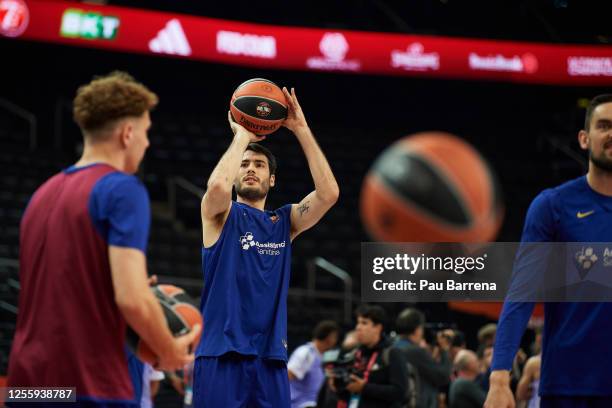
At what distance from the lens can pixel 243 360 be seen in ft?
16.4

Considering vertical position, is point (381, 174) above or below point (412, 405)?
above

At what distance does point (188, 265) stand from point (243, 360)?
1165cm

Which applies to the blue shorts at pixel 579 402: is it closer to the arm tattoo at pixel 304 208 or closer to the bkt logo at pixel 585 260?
the bkt logo at pixel 585 260

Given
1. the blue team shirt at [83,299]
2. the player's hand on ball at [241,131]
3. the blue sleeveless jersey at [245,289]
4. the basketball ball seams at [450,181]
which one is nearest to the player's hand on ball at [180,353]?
the blue team shirt at [83,299]

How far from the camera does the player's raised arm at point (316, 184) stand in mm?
5535

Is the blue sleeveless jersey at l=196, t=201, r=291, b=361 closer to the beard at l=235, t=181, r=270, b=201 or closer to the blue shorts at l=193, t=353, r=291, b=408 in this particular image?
the blue shorts at l=193, t=353, r=291, b=408

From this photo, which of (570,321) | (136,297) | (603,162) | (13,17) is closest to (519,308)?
(570,321)

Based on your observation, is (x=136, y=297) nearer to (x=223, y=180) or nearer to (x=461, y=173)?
(x=223, y=180)

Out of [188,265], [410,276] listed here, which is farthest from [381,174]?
[188,265]

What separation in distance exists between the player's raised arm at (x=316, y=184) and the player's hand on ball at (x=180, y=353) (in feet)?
7.03

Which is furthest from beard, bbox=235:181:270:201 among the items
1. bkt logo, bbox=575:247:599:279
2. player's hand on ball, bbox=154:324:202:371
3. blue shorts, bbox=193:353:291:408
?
player's hand on ball, bbox=154:324:202:371

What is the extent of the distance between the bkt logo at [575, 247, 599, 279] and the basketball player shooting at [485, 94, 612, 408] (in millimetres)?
60

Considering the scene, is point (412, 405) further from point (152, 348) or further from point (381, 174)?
point (152, 348)

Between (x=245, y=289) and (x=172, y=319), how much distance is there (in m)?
1.67
